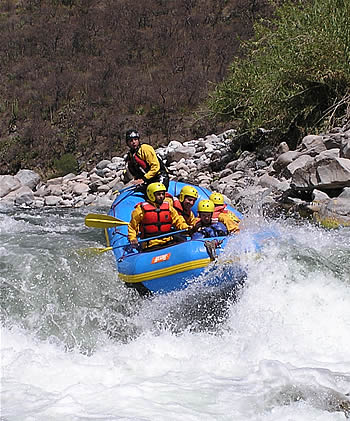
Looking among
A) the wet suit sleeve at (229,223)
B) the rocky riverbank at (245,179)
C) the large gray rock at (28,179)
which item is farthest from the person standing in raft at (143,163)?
the large gray rock at (28,179)

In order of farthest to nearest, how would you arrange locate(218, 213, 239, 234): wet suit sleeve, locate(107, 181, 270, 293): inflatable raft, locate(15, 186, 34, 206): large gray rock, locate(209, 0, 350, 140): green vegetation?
locate(15, 186, 34, 206): large gray rock < locate(209, 0, 350, 140): green vegetation < locate(218, 213, 239, 234): wet suit sleeve < locate(107, 181, 270, 293): inflatable raft

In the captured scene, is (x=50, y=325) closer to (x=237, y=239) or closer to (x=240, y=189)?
(x=237, y=239)

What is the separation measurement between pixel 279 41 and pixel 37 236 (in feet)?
18.4

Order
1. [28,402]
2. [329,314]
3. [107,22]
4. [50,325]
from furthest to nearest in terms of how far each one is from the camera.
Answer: [107,22], [50,325], [329,314], [28,402]

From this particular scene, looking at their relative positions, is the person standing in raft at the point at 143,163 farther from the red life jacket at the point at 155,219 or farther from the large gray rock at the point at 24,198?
the large gray rock at the point at 24,198

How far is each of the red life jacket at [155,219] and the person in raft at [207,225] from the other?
355mm

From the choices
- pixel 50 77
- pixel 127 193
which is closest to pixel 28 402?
pixel 127 193

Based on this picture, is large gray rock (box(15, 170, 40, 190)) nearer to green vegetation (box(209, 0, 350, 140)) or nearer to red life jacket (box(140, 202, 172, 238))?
green vegetation (box(209, 0, 350, 140))

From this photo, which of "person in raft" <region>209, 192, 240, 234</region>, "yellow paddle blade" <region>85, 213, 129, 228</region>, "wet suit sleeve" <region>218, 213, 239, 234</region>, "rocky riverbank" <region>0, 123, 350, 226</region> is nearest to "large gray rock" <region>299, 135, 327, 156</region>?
→ "rocky riverbank" <region>0, 123, 350, 226</region>

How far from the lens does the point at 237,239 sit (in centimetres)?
386

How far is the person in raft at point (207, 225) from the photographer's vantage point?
4340mm

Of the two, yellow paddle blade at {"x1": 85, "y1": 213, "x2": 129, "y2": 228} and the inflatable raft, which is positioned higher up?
the inflatable raft

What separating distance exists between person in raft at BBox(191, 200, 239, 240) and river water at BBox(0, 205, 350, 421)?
0.28 meters

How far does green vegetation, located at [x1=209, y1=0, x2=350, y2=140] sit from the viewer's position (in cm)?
795
